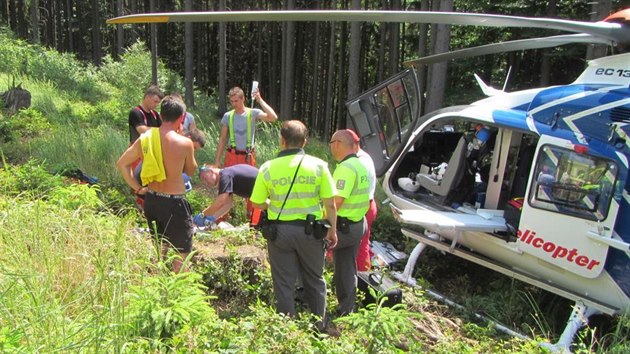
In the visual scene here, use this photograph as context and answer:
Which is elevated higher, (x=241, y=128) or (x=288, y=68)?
(x=241, y=128)

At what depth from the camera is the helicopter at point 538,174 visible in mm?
4312

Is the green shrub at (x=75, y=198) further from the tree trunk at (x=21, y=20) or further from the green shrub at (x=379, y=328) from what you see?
the tree trunk at (x=21, y=20)

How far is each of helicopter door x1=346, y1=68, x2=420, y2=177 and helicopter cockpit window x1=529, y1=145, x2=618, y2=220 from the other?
1.76 meters

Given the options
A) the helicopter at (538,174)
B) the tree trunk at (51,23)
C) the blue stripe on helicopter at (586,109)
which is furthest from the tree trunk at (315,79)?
the tree trunk at (51,23)

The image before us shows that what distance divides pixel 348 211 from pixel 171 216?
1.55 meters

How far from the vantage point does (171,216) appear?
430cm

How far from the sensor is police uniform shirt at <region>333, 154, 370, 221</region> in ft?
14.5

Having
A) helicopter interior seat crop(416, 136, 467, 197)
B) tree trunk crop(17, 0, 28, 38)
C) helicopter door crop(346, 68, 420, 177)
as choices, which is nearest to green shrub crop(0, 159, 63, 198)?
helicopter door crop(346, 68, 420, 177)

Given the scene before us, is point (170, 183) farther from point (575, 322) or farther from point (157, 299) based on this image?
point (575, 322)

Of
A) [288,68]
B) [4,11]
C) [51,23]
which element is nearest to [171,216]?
[288,68]

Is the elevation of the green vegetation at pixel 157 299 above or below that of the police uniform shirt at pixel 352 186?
below

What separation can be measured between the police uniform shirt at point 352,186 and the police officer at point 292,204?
0.44 m

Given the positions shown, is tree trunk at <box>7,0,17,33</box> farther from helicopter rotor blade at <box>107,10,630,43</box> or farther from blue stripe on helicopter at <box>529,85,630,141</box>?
blue stripe on helicopter at <box>529,85,630,141</box>

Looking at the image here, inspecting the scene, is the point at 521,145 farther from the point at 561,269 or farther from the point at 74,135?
the point at 74,135
